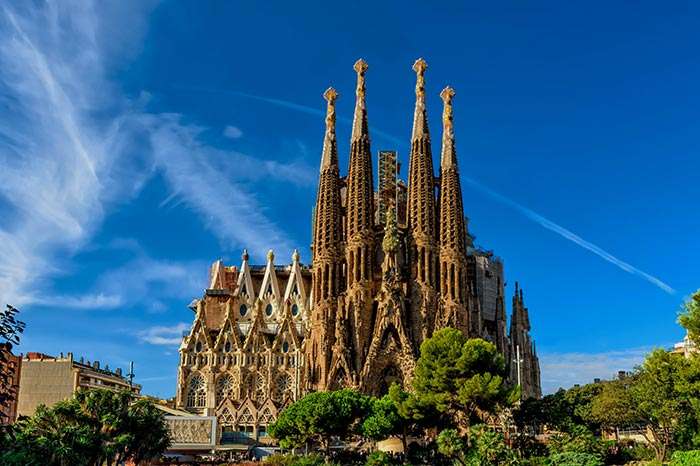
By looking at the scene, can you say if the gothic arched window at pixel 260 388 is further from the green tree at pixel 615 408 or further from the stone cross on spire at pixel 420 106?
the green tree at pixel 615 408

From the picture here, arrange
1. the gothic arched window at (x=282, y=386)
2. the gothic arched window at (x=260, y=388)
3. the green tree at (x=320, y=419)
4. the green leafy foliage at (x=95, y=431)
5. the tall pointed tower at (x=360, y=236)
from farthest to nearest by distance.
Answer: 1. the gothic arched window at (x=282, y=386)
2. the gothic arched window at (x=260, y=388)
3. the tall pointed tower at (x=360, y=236)
4. the green tree at (x=320, y=419)
5. the green leafy foliage at (x=95, y=431)

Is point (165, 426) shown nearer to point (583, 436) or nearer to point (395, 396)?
point (395, 396)

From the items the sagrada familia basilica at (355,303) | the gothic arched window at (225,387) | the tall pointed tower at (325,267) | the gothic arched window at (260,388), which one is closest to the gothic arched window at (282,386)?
the sagrada familia basilica at (355,303)

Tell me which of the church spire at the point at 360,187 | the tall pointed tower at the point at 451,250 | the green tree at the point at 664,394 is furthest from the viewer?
the church spire at the point at 360,187

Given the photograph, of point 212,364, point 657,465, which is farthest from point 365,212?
point 657,465

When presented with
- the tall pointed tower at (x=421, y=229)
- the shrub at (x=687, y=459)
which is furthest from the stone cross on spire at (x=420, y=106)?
the shrub at (x=687, y=459)

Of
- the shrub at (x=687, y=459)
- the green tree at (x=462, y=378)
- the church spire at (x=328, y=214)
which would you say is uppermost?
the church spire at (x=328, y=214)

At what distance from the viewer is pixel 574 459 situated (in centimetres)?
3553

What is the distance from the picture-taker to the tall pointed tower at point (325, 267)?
5997cm

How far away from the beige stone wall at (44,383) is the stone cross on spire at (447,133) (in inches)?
1409

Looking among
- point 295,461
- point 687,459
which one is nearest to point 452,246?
point 295,461

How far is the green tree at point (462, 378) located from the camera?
42125mm

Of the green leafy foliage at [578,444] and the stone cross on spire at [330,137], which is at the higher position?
the stone cross on spire at [330,137]

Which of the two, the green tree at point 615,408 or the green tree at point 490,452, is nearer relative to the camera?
the green tree at point 490,452
